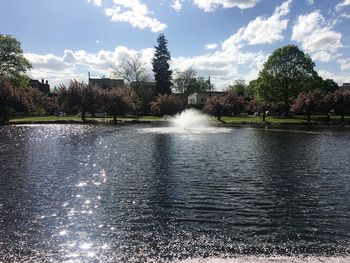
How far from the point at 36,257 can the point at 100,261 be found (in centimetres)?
177

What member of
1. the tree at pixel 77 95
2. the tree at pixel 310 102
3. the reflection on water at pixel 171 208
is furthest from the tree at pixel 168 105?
the reflection on water at pixel 171 208

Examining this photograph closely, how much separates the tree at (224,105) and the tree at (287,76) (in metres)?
10.1

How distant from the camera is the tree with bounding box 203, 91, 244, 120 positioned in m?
84.5

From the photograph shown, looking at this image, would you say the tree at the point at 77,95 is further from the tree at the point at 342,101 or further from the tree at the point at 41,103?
the tree at the point at 342,101

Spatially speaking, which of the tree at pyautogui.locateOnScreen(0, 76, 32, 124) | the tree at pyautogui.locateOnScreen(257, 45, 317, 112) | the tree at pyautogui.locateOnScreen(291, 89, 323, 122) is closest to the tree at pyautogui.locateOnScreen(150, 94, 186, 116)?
the tree at pyautogui.locateOnScreen(257, 45, 317, 112)

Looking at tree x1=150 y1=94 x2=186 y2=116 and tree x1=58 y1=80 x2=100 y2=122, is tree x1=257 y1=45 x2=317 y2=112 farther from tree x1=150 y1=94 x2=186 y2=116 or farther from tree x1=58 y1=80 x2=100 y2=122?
tree x1=58 y1=80 x2=100 y2=122

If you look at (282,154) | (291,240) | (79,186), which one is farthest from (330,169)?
(79,186)

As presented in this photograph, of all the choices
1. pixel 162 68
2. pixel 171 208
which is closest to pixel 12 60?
pixel 162 68

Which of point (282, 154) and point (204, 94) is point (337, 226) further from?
point (204, 94)

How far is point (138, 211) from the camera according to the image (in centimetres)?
1429

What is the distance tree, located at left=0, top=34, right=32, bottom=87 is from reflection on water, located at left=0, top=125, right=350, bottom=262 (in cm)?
7519

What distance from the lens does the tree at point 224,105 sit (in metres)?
84.5

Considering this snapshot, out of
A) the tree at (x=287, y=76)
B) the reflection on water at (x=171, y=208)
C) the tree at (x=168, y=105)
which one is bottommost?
the reflection on water at (x=171, y=208)

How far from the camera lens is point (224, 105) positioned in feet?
277
